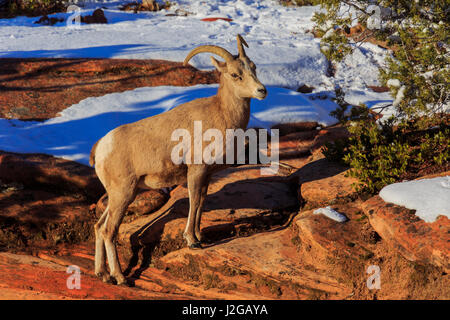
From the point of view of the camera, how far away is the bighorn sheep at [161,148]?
6359mm

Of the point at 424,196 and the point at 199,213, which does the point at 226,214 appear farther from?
the point at 424,196

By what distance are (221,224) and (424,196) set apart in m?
3.34

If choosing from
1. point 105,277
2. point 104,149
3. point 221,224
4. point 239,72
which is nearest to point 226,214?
point 221,224

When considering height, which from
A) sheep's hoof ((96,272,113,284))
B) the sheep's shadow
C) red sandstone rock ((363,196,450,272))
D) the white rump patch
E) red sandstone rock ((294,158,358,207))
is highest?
the white rump patch

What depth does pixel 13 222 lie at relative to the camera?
26.9ft

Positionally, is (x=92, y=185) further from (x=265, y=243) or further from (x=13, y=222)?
(x=265, y=243)

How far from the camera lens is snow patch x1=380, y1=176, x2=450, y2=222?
18.3ft

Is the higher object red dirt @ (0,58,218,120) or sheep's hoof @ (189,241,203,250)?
red dirt @ (0,58,218,120)

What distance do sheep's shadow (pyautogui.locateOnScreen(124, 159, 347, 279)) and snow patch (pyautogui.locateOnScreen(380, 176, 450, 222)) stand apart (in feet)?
6.08

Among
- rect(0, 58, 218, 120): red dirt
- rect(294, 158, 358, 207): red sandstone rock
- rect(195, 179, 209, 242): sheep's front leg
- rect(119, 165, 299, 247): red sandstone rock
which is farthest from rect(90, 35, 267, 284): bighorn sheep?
rect(0, 58, 218, 120): red dirt

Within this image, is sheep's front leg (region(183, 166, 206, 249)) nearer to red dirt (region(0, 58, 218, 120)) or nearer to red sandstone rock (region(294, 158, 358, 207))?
red sandstone rock (region(294, 158, 358, 207))

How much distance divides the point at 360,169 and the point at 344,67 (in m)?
9.15

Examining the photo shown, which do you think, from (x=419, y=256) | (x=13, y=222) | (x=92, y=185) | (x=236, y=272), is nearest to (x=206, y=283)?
(x=236, y=272)

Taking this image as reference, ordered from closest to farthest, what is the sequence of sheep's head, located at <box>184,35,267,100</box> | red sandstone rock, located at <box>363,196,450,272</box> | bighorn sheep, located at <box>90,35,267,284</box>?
1. red sandstone rock, located at <box>363,196,450,272</box>
2. sheep's head, located at <box>184,35,267,100</box>
3. bighorn sheep, located at <box>90,35,267,284</box>
